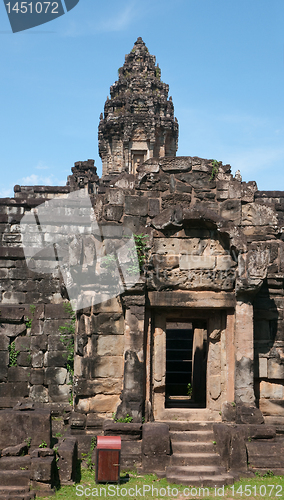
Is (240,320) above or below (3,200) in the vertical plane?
below

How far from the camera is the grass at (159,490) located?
7.82 meters

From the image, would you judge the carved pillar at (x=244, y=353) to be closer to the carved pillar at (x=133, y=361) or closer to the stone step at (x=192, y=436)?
the stone step at (x=192, y=436)

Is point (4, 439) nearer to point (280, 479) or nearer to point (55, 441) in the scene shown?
point (55, 441)

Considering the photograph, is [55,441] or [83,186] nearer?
[55,441]

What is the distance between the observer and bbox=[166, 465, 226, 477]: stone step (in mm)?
8508

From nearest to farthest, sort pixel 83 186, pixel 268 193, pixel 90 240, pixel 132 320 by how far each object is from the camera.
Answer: pixel 132 320 → pixel 90 240 → pixel 268 193 → pixel 83 186

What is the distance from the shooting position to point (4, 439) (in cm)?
861

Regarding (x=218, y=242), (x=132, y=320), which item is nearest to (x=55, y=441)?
(x=132, y=320)

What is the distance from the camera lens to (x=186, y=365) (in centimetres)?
1689

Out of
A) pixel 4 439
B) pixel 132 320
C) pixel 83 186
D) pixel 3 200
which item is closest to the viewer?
pixel 4 439

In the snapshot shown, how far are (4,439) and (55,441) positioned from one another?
4.65 ft

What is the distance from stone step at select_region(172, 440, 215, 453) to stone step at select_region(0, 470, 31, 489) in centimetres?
261

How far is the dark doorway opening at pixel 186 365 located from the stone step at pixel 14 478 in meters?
5.18

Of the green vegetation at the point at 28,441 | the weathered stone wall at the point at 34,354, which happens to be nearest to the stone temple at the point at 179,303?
the green vegetation at the point at 28,441
